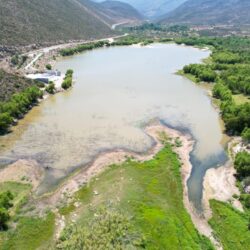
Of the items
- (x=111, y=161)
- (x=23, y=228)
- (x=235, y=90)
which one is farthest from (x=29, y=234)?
(x=235, y=90)

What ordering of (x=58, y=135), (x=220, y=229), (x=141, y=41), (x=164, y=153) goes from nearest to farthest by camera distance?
(x=220, y=229) < (x=164, y=153) < (x=58, y=135) < (x=141, y=41)

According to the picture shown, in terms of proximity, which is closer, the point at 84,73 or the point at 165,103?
the point at 165,103

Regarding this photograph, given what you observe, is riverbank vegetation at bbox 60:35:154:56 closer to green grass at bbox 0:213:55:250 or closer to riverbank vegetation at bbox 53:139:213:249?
riverbank vegetation at bbox 53:139:213:249

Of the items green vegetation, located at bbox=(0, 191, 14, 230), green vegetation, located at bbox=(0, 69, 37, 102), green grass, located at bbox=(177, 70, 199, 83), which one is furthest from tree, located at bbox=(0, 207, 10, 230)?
green grass, located at bbox=(177, 70, 199, 83)

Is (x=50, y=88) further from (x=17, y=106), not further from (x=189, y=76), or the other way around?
(x=189, y=76)

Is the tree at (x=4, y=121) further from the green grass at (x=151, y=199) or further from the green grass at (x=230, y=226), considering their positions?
the green grass at (x=230, y=226)

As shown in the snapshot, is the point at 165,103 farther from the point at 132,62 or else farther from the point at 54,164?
Answer: the point at 132,62

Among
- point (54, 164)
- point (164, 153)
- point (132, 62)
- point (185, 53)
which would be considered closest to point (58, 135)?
point (54, 164)
